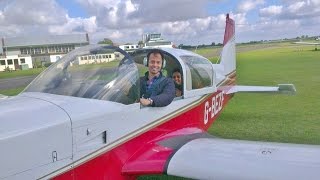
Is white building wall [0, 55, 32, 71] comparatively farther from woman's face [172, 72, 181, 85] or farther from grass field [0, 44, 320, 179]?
woman's face [172, 72, 181, 85]

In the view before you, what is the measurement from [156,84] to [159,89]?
80mm

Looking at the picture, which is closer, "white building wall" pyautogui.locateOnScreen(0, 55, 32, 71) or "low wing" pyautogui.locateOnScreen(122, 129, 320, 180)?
"low wing" pyautogui.locateOnScreen(122, 129, 320, 180)

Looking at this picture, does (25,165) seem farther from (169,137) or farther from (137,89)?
(169,137)

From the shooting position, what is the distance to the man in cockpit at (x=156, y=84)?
4534 mm

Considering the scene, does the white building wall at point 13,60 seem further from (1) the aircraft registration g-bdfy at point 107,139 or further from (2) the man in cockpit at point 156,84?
(1) the aircraft registration g-bdfy at point 107,139

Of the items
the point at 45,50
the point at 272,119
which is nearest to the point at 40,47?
the point at 45,50

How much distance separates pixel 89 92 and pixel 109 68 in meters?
0.45

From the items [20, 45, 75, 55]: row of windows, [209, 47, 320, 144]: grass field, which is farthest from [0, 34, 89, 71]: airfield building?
[209, 47, 320, 144]: grass field

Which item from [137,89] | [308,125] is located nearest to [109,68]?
[137,89]

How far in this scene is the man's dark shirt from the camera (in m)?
4.54

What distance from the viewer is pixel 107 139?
367cm

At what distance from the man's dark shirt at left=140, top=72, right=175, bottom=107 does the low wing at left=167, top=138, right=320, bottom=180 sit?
69cm

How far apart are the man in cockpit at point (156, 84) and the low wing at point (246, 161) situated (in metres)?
0.69

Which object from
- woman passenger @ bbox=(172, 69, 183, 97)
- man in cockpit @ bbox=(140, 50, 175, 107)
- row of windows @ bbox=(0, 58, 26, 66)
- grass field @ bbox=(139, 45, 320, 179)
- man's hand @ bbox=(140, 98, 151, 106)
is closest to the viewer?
man's hand @ bbox=(140, 98, 151, 106)
